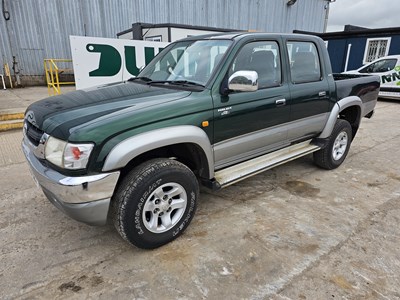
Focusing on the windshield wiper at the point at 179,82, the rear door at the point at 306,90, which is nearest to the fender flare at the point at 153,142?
the windshield wiper at the point at 179,82

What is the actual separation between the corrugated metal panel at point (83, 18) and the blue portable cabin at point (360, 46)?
6137 millimetres

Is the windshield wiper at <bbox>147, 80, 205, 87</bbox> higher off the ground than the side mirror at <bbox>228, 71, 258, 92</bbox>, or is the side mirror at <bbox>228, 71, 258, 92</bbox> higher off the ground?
the side mirror at <bbox>228, 71, 258, 92</bbox>

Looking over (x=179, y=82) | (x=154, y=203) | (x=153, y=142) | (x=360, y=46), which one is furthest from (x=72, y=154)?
(x=360, y=46)

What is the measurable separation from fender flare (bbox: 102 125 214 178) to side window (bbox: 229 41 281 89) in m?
0.83

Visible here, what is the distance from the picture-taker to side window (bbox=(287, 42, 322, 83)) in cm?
355

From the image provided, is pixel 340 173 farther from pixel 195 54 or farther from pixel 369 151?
pixel 195 54

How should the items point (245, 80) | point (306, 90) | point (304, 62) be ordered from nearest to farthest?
point (245, 80) < point (306, 90) < point (304, 62)

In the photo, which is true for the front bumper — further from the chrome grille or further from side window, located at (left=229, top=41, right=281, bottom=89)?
side window, located at (left=229, top=41, right=281, bottom=89)

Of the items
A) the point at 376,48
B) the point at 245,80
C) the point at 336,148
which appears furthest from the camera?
the point at 376,48

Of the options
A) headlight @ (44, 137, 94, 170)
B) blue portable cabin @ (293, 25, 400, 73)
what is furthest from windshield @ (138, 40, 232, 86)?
blue portable cabin @ (293, 25, 400, 73)

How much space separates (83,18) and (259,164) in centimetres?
1472

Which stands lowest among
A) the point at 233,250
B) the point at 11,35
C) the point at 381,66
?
the point at 233,250

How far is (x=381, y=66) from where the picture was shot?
11.0m

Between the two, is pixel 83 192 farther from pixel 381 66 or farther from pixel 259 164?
pixel 381 66
